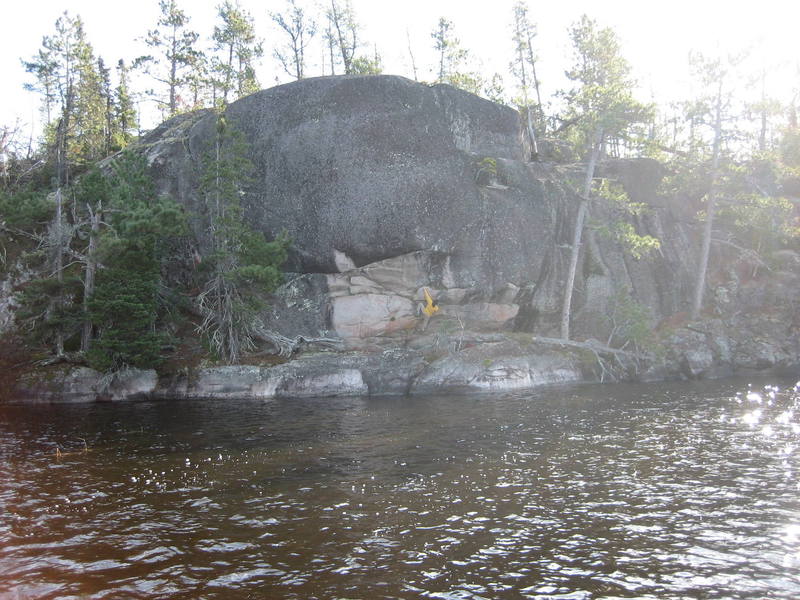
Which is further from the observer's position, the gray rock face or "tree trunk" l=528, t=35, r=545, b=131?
"tree trunk" l=528, t=35, r=545, b=131

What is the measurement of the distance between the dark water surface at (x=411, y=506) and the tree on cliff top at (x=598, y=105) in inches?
497

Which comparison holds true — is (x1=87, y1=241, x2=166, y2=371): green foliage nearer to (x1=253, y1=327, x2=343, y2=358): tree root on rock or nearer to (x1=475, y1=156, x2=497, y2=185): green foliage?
(x1=253, y1=327, x2=343, y2=358): tree root on rock

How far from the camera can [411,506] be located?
1102 cm

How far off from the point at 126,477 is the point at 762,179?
40308 mm

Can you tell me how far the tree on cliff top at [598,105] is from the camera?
93.1ft

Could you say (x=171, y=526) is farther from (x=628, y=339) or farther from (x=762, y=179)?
(x=762, y=179)

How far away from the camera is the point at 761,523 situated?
9758 mm

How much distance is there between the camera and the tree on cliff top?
28391 mm

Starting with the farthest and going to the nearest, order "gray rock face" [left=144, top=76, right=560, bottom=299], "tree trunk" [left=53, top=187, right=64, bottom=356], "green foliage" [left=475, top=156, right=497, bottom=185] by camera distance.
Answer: "green foliage" [left=475, top=156, right=497, bottom=185], "gray rock face" [left=144, top=76, right=560, bottom=299], "tree trunk" [left=53, top=187, right=64, bottom=356]

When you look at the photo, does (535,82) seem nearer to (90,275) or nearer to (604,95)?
(604,95)

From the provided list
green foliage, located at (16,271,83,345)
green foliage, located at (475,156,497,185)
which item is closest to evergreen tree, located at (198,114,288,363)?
green foliage, located at (16,271,83,345)

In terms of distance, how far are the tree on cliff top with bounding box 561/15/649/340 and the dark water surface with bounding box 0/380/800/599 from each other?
12629mm

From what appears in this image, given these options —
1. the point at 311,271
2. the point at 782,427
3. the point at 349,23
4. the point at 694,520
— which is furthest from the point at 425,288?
the point at 349,23

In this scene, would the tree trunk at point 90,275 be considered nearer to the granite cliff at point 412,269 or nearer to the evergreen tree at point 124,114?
the granite cliff at point 412,269
